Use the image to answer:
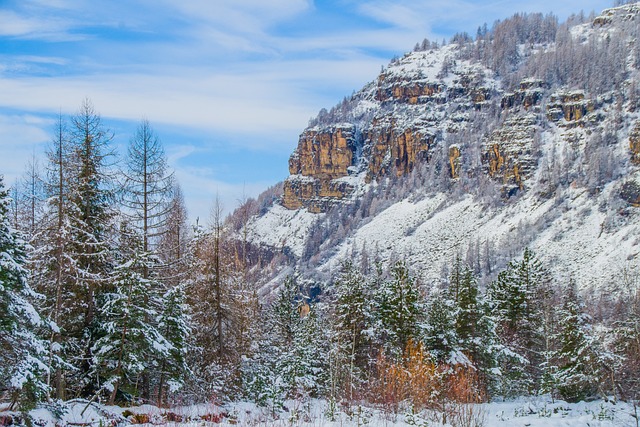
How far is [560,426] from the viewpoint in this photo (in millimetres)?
11672

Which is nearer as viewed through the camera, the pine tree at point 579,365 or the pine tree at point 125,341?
the pine tree at point 125,341

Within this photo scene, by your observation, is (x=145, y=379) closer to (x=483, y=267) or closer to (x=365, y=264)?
(x=483, y=267)

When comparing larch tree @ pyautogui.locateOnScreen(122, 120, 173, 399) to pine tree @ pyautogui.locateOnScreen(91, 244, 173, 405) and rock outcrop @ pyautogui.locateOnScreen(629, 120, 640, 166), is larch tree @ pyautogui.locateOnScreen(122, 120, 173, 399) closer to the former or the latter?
pine tree @ pyautogui.locateOnScreen(91, 244, 173, 405)

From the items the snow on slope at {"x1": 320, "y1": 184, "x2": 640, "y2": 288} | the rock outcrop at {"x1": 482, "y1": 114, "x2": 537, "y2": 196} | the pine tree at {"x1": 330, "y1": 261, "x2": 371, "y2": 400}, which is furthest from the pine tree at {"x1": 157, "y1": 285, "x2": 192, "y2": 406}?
the rock outcrop at {"x1": 482, "y1": 114, "x2": 537, "y2": 196}

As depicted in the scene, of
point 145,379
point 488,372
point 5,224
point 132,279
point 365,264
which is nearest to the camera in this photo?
point 5,224

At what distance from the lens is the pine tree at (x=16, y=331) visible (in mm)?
9688

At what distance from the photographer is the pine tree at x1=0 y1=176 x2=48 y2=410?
969 cm

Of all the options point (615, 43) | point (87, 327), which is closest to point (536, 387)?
point (87, 327)

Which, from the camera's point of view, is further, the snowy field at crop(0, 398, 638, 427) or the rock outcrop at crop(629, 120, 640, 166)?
the rock outcrop at crop(629, 120, 640, 166)

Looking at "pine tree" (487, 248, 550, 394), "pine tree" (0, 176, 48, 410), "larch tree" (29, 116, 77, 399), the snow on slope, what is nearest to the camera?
"pine tree" (0, 176, 48, 410)

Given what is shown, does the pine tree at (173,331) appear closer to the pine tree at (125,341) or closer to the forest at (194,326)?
the forest at (194,326)

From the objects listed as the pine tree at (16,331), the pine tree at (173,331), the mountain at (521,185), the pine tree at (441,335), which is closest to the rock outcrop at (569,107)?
the mountain at (521,185)

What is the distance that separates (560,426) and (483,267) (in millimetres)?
99787

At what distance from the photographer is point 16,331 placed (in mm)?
10195
